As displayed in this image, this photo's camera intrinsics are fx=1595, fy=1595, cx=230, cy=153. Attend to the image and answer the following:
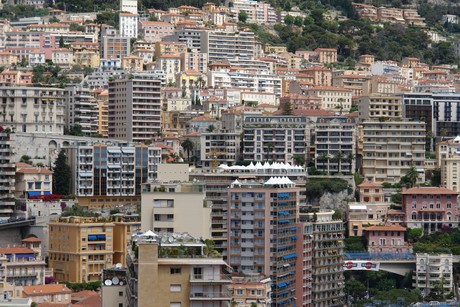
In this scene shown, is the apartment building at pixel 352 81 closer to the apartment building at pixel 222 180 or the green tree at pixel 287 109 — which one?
the green tree at pixel 287 109

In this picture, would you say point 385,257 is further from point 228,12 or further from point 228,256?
point 228,12

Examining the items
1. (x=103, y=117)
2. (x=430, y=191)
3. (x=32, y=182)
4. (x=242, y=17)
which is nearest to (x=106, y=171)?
(x=32, y=182)

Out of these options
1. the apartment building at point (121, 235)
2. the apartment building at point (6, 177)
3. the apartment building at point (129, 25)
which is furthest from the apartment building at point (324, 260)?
the apartment building at point (129, 25)

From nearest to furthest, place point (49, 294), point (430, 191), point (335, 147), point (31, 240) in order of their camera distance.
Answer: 1. point (49, 294)
2. point (31, 240)
3. point (430, 191)
4. point (335, 147)

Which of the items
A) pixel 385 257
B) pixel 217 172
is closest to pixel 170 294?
pixel 217 172

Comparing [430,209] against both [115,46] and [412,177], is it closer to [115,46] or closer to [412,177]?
[412,177]
